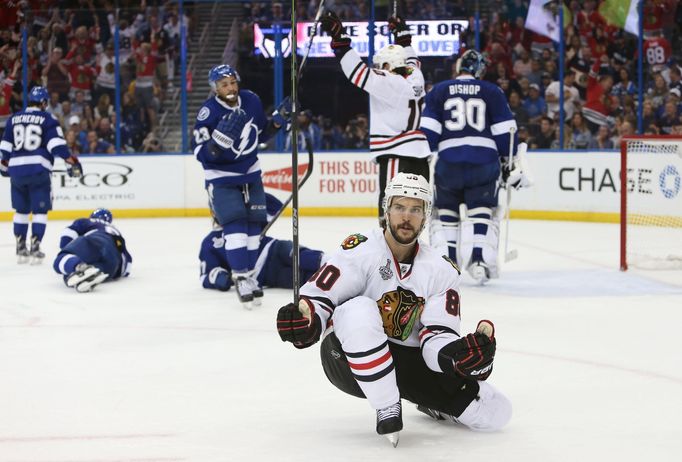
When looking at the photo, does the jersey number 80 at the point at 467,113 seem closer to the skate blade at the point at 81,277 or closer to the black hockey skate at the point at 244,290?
the black hockey skate at the point at 244,290

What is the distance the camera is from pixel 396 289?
131 inches

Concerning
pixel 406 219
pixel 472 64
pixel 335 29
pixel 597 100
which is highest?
pixel 335 29

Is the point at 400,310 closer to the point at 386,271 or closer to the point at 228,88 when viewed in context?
the point at 386,271

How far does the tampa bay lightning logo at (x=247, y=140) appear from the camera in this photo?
6105 millimetres

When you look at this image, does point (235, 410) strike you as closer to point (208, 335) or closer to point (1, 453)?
point (1, 453)

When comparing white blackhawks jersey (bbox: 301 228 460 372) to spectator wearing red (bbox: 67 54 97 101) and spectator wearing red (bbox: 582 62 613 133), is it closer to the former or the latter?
spectator wearing red (bbox: 582 62 613 133)

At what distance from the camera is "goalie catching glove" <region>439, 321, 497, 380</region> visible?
122 inches

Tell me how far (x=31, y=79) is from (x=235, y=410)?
8.32m

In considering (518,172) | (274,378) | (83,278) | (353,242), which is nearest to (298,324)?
(353,242)

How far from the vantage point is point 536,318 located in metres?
5.60

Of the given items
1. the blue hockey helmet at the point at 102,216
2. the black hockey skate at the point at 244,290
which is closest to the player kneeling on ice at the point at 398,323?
the black hockey skate at the point at 244,290

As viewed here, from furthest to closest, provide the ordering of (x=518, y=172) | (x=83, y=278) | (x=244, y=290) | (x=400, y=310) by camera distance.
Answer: (x=518, y=172) < (x=83, y=278) < (x=244, y=290) < (x=400, y=310)

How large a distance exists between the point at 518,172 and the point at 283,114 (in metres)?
1.58

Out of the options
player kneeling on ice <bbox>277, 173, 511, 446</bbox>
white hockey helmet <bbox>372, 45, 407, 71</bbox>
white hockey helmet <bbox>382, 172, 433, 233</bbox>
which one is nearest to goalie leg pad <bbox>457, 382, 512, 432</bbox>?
player kneeling on ice <bbox>277, 173, 511, 446</bbox>
